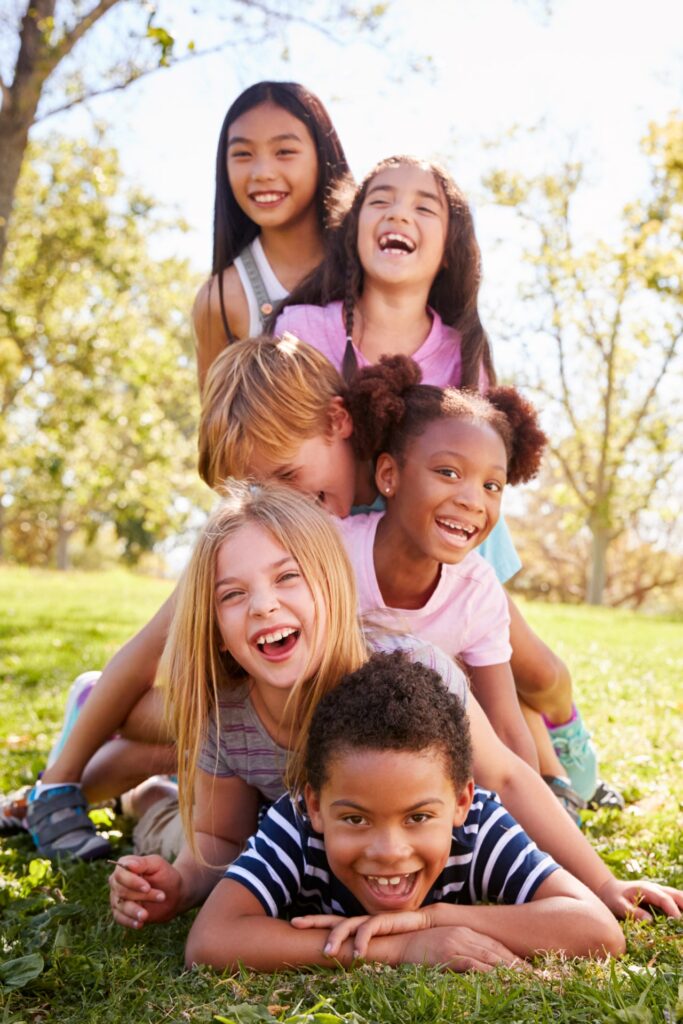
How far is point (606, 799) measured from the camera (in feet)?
13.4

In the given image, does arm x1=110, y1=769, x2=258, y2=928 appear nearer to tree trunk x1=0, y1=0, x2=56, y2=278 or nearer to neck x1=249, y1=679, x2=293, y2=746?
neck x1=249, y1=679, x2=293, y2=746

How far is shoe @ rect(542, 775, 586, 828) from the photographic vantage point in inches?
150

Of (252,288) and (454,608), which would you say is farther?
(252,288)

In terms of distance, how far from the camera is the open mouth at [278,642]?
2799mm

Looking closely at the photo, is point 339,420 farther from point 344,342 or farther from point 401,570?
point 401,570

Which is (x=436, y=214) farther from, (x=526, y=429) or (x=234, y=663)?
(x=234, y=663)

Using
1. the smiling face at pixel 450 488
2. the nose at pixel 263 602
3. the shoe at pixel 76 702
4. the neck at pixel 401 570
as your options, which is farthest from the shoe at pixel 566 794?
the shoe at pixel 76 702

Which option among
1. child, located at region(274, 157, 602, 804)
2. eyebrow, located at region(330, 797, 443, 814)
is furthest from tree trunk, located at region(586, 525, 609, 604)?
eyebrow, located at region(330, 797, 443, 814)

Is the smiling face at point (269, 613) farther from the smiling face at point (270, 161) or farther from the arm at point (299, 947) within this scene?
the smiling face at point (270, 161)

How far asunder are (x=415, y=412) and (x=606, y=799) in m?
1.82

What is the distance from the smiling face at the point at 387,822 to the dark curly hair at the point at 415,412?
3.74ft

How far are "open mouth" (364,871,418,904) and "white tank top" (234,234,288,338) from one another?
243 cm

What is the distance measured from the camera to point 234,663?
3074mm

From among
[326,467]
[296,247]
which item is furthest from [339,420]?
[296,247]
